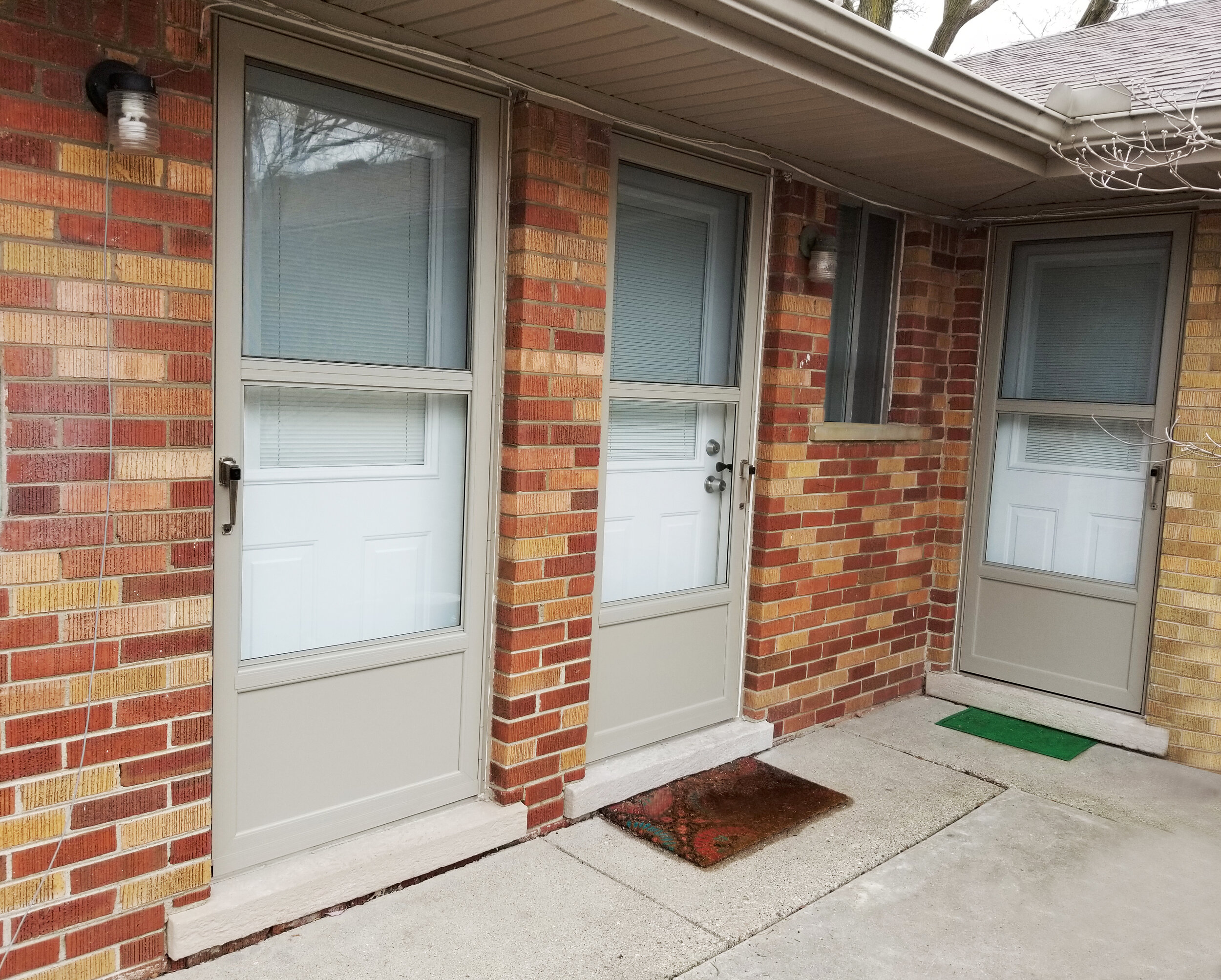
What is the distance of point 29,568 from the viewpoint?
90.7 inches

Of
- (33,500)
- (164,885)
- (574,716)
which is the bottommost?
(164,885)

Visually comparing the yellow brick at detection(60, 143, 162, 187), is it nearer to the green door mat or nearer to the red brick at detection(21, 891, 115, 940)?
the red brick at detection(21, 891, 115, 940)

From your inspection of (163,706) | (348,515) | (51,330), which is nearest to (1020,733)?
(348,515)

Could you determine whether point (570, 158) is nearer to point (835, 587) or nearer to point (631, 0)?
A: point (631, 0)

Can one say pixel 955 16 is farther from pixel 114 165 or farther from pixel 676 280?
pixel 114 165

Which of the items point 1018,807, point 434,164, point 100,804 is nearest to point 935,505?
point 1018,807

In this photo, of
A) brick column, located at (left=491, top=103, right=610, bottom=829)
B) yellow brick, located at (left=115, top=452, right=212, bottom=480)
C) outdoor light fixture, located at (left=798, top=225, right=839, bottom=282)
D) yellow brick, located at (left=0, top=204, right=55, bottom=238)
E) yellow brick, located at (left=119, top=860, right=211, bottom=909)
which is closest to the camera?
yellow brick, located at (left=0, top=204, right=55, bottom=238)

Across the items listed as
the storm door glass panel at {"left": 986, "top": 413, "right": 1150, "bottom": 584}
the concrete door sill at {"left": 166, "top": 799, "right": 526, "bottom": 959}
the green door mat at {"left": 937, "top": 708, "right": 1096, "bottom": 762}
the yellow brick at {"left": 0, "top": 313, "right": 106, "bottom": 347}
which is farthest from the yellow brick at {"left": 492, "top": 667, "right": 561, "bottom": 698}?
the storm door glass panel at {"left": 986, "top": 413, "right": 1150, "bottom": 584}

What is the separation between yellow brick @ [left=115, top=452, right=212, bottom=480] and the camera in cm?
243

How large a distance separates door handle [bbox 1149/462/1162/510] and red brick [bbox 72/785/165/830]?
4168mm

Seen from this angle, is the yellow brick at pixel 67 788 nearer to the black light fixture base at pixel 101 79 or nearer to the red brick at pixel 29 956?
the red brick at pixel 29 956

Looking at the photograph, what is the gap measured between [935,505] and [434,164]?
129 inches

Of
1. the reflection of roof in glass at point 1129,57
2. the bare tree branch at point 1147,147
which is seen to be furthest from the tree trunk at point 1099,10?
the bare tree branch at point 1147,147

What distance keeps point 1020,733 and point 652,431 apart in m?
2.38
